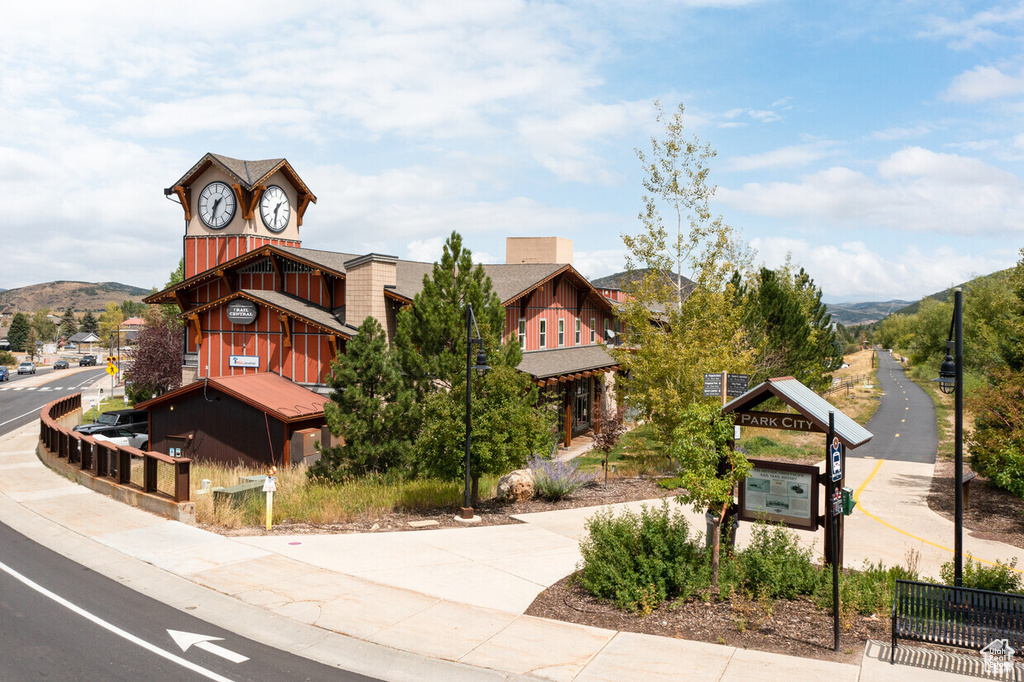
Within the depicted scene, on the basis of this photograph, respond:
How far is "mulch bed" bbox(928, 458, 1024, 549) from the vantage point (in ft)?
51.3

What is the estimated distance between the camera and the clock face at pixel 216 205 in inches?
1502

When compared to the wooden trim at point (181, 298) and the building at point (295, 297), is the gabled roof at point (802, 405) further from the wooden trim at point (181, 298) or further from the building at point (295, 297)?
the wooden trim at point (181, 298)

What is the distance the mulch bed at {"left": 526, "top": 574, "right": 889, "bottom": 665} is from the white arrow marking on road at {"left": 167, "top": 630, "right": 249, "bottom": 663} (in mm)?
3945

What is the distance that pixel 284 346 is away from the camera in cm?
3020

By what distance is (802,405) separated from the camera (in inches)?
416

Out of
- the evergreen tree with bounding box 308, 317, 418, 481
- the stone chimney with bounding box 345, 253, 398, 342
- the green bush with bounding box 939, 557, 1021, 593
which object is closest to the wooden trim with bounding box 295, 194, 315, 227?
the stone chimney with bounding box 345, 253, 398, 342

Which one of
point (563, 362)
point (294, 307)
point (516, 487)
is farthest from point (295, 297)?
point (516, 487)

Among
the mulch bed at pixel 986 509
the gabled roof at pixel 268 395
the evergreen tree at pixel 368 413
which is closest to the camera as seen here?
A: the mulch bed at pixel 986 509

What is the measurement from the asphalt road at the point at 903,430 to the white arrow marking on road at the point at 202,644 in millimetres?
20997

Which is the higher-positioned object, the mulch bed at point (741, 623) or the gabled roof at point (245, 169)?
the gabled roof at point (245, 169)

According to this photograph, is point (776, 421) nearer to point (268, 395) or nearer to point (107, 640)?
point (107, 640)

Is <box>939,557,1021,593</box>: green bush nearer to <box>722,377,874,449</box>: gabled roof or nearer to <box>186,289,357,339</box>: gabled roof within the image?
<box>722,377,874,449</box>: gabled roof

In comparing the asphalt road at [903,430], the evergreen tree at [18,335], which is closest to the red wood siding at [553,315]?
the asphalt road at [903,430]

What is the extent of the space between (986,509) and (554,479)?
11004 millimetres
